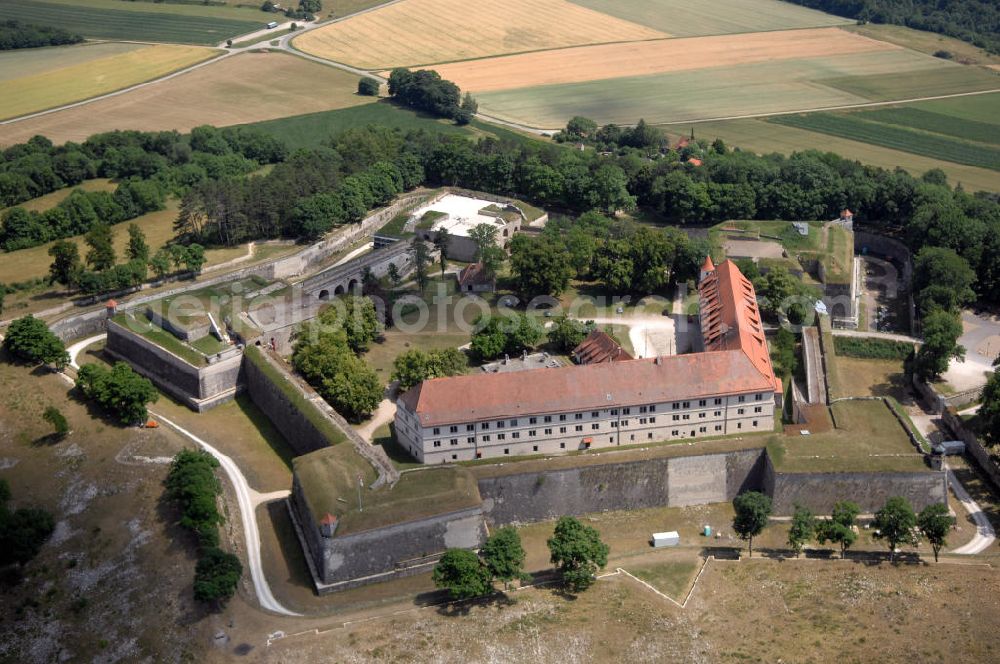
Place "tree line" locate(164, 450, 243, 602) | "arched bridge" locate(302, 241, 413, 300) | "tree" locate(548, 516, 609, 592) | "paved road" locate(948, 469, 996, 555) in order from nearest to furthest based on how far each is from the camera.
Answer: "tree line" locate(164, 450, 243, 602) → "tree" locate(548, 516, 609, 592) → "paved road" locate(948, 469, 996, 555) → "arched bridge" locate(302, 241, 413, 300)

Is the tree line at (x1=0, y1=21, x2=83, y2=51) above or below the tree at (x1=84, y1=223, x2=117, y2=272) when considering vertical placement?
below

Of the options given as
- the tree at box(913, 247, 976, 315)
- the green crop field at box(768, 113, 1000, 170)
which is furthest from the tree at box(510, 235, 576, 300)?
the green crop field at box(768, 113, 1000, 170)

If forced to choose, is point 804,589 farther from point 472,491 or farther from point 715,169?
point 715,169

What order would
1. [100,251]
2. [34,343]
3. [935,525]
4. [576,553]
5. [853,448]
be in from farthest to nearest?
[100,251], [34,343], [853,448], [935,525], [576,553]

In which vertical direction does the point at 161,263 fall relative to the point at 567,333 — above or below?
below

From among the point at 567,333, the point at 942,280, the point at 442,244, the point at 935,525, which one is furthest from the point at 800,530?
the point at 442,244

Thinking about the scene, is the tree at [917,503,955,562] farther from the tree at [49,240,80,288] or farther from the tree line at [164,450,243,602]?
the tree at [49,240,80,288]

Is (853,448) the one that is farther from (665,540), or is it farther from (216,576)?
(216,576)
